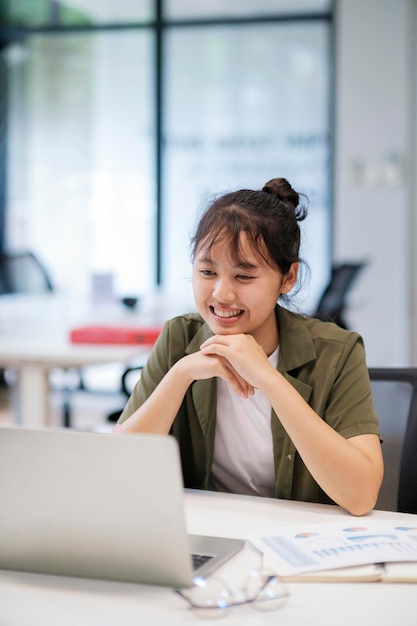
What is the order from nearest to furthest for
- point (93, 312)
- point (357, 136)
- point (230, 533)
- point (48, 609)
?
point (48, 609)
point (230, 533)
point (93, 312)
point (357, 136)

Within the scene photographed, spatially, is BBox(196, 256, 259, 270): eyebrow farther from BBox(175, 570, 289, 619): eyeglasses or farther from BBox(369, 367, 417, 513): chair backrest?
BBox(175, 570, 289, 619): eyeglasses

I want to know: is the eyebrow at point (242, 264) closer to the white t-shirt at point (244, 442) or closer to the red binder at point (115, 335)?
the white t-shirt at point (244, 442)

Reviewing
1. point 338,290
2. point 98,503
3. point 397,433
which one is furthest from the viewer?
point 338,290

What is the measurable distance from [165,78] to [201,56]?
0.33 metres

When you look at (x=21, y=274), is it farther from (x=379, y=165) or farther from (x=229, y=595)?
(x=229, y=595)

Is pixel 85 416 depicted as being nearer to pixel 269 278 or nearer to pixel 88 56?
pixel 88 56

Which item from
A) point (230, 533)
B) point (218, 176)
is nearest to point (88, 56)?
point (218, 176)

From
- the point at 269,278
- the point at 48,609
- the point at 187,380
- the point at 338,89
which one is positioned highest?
the point at 338,89

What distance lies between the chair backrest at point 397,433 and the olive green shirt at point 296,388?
130 millimetres

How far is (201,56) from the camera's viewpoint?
698 cm

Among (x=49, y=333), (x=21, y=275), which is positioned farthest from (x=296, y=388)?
(x=21, y=275)

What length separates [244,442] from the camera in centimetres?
185

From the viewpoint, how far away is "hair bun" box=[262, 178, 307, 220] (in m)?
1.87

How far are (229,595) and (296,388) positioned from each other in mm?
678
